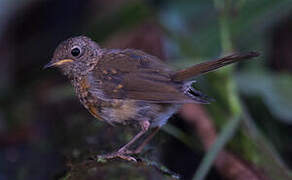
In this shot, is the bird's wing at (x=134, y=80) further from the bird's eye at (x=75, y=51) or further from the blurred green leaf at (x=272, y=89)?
the blurred green leaf at (x=272, y=89)

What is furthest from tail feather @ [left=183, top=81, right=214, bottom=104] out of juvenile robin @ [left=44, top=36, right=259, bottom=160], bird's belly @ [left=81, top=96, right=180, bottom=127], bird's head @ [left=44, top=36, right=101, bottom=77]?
bird's head @ [left=44, top=36, right=101, bottom=77]

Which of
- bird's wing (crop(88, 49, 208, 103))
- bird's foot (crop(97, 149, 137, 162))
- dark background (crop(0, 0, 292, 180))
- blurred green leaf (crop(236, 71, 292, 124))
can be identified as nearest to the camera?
bird's foot (crop(97, 149, 137, 162))

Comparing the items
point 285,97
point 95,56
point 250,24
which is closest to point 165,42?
point 250,24

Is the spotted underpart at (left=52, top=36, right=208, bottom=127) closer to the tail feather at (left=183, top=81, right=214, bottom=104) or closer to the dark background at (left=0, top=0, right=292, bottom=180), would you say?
the tail feather at (left=183, top=81, right=214, bottom=104)

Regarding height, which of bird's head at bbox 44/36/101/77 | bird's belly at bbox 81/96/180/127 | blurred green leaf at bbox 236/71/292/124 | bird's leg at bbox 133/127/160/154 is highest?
bird's head at bbox 44/36/101/77

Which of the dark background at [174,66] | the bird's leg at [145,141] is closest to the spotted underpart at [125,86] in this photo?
the bird's leg at [145,141]

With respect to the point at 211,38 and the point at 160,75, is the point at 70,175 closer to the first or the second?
the point at 160,75
